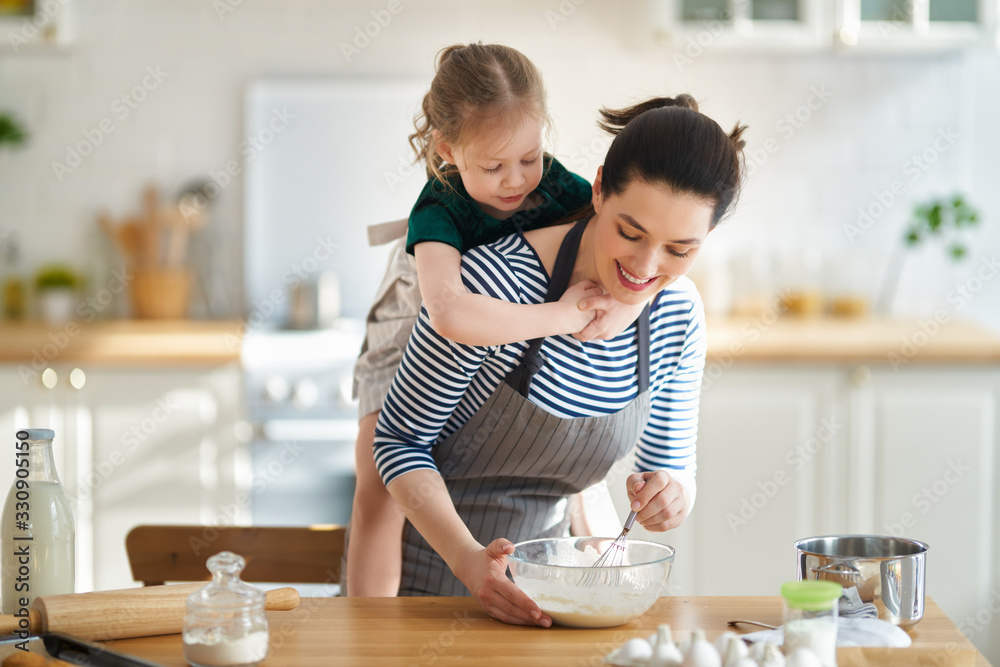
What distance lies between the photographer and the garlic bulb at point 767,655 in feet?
A: 3.06

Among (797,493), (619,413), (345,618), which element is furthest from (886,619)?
(797,493)

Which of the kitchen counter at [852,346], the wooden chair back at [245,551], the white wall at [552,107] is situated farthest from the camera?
the white wall at [552,107]

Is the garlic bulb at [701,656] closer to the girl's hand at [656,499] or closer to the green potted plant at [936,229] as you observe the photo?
the girl's hand at [656,499]

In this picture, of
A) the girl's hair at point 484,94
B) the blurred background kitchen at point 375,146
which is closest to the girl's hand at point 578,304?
the girl's hair at point 484,94

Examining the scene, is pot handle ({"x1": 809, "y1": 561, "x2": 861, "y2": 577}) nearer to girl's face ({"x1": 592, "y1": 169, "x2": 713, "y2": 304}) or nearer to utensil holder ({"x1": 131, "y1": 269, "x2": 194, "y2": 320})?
girl's face ({"x1": 592, "y1": 169, "x2": 713, "y2": 304})

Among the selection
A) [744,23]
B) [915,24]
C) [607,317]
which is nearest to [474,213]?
[607,317]

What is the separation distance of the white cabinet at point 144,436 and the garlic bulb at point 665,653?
6.92 ft

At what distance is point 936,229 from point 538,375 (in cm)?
241

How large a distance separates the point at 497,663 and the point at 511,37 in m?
2.76

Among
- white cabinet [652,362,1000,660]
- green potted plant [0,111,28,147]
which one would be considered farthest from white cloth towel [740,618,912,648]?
green potted plant [0,111,28,147]

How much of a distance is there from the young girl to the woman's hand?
28 centimetres

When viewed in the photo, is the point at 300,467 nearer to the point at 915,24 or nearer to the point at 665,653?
the point at 665,653

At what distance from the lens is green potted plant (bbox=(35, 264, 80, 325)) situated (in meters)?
3.32

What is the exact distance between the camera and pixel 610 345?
1.38 m
